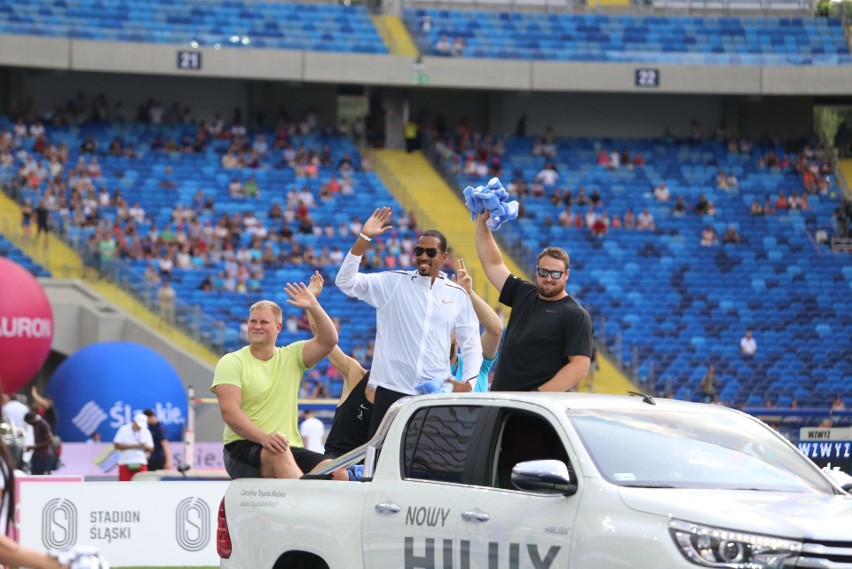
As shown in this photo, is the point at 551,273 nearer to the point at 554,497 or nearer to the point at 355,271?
the point at 355,271

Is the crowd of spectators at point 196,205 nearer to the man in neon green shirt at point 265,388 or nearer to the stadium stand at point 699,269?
the stadium stand at point 699,269

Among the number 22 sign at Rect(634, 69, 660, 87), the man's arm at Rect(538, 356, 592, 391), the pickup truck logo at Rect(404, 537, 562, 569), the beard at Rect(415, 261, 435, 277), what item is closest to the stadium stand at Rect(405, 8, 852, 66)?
the number 22 sign at Rect(634, 69, 660, 87)

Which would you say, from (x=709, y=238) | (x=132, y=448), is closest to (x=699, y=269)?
(x=709, y=238)

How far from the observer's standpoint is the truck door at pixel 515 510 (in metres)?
7.32

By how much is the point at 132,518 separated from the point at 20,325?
13.2 meters

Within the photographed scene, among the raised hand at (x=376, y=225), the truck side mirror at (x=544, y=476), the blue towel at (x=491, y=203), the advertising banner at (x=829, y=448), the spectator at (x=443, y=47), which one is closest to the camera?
the truck side mirror at (x=544, y=476)

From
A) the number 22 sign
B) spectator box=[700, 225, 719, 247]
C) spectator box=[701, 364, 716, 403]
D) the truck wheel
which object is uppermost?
the number 22 sign

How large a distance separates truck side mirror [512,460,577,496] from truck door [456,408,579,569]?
0.23 ft

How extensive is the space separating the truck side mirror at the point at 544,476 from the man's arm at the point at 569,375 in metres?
2.34

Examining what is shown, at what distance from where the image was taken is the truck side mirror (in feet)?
23.7

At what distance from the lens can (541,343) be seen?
9812mm

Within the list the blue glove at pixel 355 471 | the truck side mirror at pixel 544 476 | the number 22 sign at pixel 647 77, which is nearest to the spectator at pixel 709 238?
the number 22 sign at pixel 647 77

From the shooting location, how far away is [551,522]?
24.1 feet

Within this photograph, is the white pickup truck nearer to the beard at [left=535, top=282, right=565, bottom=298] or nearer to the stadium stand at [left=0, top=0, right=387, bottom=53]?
the beard at [left=535, top=282, right=565, bottom=298]
